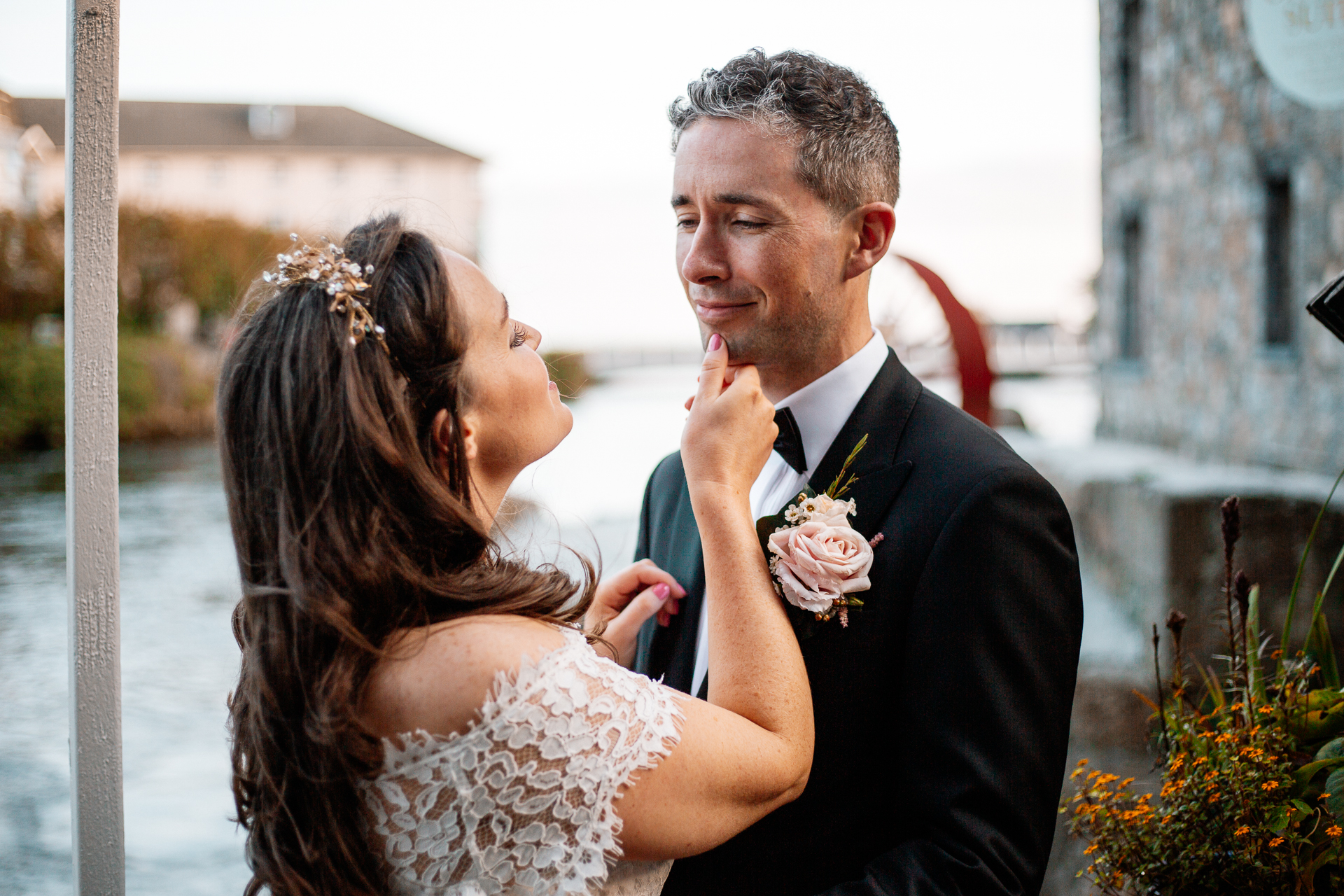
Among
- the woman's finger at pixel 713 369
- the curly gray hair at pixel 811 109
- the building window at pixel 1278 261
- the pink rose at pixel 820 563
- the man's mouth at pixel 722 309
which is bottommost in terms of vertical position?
the pink rose at pixel 820 563

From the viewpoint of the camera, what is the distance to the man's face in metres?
1.88

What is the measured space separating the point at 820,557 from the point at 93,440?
1334 millimetres

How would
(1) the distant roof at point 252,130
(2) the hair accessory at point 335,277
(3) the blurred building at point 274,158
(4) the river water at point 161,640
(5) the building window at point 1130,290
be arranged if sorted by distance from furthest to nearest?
(1) the distant roof at point 252,130 → (3) the blurred building at point 274,158 → (5) the building window at point 1130,290 → (4) the river water at point 161,640 → (2) the hair accessory at point 335,277

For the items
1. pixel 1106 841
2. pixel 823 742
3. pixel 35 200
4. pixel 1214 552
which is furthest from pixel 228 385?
pixel 35 200

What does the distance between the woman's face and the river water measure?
8 centimetres

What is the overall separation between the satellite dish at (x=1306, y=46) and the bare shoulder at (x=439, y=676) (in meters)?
4.06

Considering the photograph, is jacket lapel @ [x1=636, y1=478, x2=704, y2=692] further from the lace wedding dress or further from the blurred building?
the blurred building

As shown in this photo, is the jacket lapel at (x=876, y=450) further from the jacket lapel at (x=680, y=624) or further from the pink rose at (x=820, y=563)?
the jacket lapel at (x=680, y=624)

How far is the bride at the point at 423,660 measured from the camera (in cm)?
139

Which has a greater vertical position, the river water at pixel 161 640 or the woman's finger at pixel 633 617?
the woman's finger at pixel 633 617

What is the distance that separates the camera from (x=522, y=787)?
139 cm

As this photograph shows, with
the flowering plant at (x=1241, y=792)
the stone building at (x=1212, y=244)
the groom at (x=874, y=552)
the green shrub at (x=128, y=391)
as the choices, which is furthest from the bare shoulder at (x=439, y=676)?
the green shrub at (x=128, y=391)

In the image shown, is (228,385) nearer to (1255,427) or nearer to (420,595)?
(420,595)

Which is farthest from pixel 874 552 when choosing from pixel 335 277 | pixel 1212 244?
pixel 1212 244
